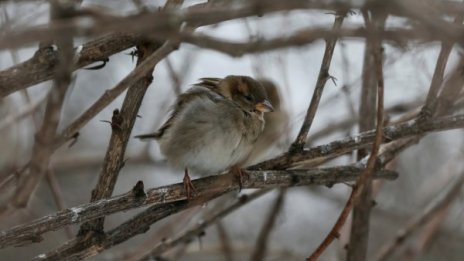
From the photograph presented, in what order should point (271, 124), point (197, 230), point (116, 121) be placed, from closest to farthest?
point (116, 121)
point (197, 230)
point (271, 124)

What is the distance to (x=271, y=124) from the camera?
4.98 metres

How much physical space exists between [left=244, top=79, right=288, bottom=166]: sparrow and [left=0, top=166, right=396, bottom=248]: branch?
1.22 m

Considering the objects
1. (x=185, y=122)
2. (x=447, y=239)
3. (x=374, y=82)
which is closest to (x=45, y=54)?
(x=185, y=122)

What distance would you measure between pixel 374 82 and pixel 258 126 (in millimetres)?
771

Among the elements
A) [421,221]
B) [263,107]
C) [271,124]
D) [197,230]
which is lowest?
[421,221]

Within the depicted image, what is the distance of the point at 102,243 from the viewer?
2889mm

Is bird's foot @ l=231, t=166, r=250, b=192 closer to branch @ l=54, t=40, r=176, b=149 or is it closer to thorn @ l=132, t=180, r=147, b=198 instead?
thorn @ l=132, t=180, r=147, b=198

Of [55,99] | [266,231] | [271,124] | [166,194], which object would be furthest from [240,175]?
[271,124]

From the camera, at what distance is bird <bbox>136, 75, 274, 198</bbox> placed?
3.52m

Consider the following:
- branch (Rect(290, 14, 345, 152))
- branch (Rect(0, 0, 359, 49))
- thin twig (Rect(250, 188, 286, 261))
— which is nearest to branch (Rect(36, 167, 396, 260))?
branch (Rect(290, 14, 345, 152))

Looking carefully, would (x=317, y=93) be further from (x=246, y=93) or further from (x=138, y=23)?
(x=138, y=23)

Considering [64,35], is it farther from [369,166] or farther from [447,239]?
[447,239]

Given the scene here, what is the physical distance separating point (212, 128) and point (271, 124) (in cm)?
151

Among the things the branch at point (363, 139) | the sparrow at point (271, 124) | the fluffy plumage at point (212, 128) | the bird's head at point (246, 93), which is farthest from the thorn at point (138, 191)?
the sparrow at point (271, 124)
